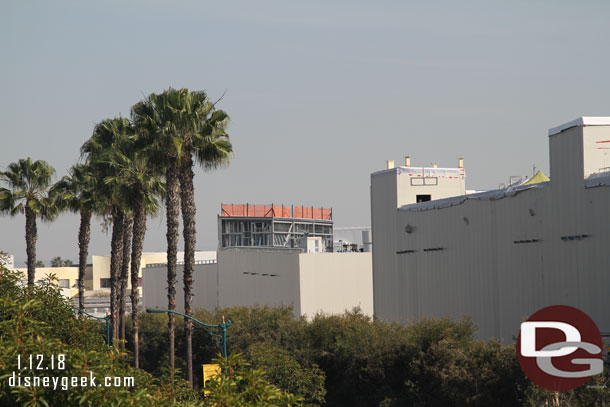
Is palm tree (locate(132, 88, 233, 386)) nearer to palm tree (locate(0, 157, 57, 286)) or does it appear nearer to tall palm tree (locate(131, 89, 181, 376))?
tall palm tree (locate(131, 89, 181, 376))

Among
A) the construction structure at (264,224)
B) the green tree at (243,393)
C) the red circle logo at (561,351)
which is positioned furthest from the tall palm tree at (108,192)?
the construction structure at (264,224)

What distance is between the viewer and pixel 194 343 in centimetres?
5147

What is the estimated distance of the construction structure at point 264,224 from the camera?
99.1 meters

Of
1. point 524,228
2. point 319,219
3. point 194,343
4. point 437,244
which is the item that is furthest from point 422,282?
point 319,219

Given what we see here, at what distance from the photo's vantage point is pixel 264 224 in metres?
99.9

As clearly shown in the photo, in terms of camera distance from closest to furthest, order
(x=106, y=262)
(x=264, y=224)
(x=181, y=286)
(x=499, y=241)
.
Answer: (x=499, y=241) → (x=181, y=286) → (x=264, y=224) → (x=106, y=262)

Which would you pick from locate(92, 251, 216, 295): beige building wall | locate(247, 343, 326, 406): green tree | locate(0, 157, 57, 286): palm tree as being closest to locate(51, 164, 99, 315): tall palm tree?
locate(0, 157, 57, 286): palm tree

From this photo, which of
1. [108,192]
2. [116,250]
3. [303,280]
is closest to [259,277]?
[303,280]

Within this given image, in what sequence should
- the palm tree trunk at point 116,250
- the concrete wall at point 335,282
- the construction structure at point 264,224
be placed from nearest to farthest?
the palm tree trunk at point 116,250 → the concrete wall at point 335,282 → the construction structure at point 264,224

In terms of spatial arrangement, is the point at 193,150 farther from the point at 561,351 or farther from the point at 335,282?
the point at 335,282

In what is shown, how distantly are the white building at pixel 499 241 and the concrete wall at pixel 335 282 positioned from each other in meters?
8.28

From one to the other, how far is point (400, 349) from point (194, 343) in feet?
67.8

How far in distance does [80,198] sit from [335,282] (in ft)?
65.6

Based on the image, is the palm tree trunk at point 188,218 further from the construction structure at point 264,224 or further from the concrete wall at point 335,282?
the construction structure at point 264,224
